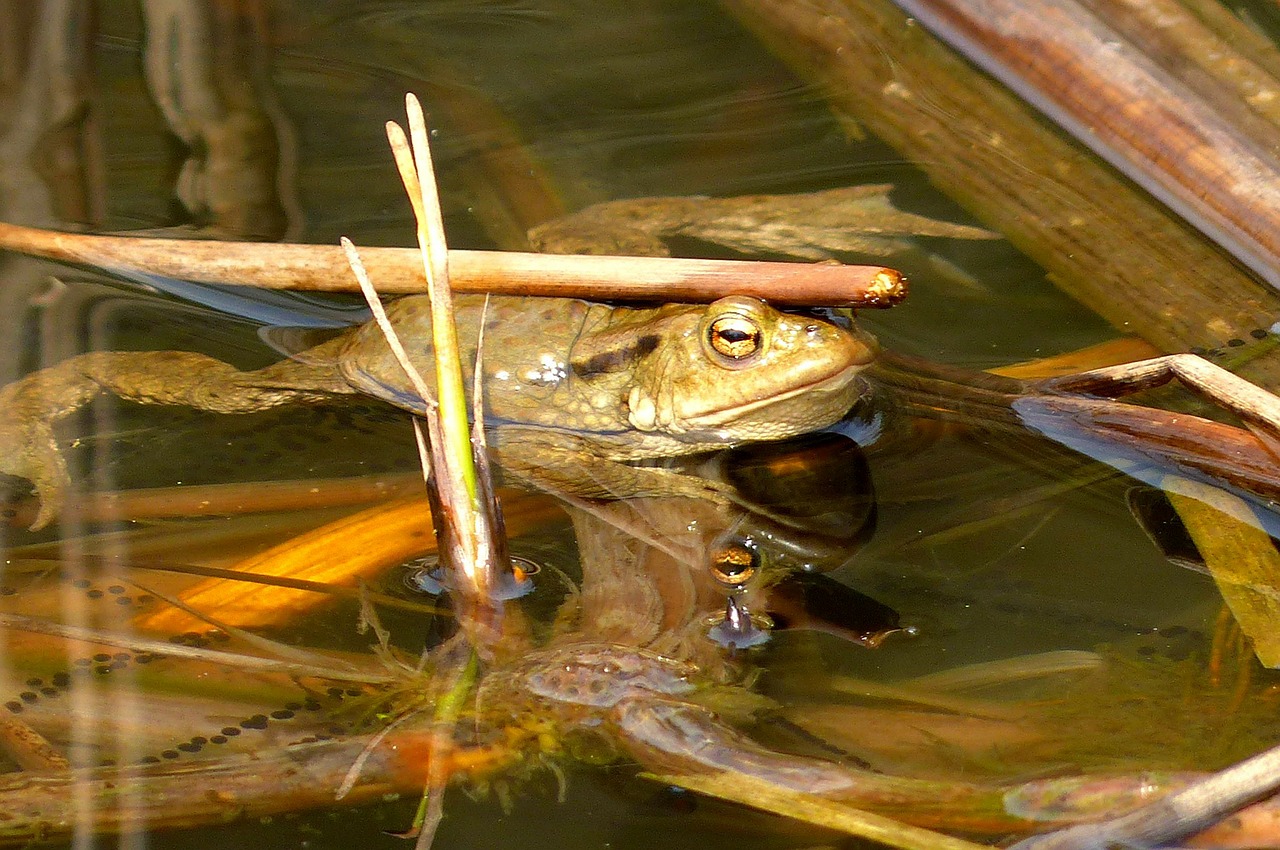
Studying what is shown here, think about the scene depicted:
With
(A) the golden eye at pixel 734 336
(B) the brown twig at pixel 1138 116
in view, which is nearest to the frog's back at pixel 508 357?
(A) the golden eye at pixel 734 336

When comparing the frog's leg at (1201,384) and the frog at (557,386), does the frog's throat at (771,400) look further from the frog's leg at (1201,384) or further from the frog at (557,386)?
the frog's leg at (1201,384)

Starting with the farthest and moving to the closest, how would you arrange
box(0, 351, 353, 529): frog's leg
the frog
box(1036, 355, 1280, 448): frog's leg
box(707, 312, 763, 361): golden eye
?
box(0, 351, 353, 529): frog's leg → the frog → box(707, 312, 763, 361): golden eye → box(1036, 355, 1280, 448): frog's leg

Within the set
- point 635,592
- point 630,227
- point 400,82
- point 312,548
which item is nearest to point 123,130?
point 400,82

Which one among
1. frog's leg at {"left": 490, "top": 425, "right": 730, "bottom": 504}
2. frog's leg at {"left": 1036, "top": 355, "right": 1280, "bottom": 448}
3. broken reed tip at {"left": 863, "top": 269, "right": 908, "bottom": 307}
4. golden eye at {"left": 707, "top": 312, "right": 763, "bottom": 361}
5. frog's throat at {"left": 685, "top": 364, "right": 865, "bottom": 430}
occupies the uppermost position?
broken reed tip at {"left": 863, "top": 269, "right": 908, "bottom": 307}

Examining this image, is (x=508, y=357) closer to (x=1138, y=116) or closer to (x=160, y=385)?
(x=160, y=385)

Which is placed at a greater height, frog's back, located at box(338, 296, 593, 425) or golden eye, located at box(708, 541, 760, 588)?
frog's back, located at box(338, 296, 593, 425)

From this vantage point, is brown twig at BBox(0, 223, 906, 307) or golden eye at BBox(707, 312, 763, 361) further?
golden eye at BBox(707, 312, 763, 361)

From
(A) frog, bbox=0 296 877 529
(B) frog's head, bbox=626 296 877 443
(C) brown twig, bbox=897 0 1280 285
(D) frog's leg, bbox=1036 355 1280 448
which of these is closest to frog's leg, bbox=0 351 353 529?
(A) frog, bbox=0 296 877 529

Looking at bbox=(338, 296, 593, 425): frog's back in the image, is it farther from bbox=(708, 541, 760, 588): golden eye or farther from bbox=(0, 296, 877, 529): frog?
bbox=(708, 541, 760, 588): golden eye

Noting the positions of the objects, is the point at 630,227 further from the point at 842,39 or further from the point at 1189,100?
the point at 1189,100
